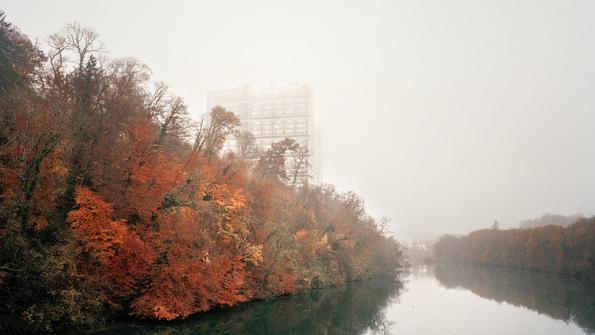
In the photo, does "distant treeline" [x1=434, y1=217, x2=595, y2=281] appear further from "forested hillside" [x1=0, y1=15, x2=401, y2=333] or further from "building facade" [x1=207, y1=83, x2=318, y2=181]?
"forested hillside" [x1=0, y1=15, x2=401, y2=333]

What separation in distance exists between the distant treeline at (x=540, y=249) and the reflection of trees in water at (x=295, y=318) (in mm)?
59528

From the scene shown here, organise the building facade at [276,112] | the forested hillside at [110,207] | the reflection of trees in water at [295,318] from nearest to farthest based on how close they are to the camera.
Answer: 1. the forested hillside at [110,207]
2. the reflection of trees in water at [295,318]
3. the building facade at [276,112]

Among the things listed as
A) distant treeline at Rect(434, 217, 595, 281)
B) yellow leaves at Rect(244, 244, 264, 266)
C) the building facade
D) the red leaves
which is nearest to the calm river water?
the red leaves

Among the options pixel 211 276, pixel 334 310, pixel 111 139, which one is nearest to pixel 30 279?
pixel 111 139

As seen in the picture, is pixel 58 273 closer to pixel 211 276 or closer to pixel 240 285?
pixel 211 276

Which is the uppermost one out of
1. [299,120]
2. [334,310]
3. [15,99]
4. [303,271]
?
[299,120]

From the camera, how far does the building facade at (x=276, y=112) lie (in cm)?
14600

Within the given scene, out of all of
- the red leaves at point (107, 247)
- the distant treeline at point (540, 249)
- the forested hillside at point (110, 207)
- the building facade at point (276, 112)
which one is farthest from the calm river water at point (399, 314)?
the building facade at point (276, 112)

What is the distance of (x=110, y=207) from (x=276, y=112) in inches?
4868

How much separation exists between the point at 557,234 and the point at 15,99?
392 feet

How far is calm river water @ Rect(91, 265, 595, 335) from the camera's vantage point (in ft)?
110

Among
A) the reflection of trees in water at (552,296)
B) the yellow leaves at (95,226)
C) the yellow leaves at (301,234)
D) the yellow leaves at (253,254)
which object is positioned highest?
the yellow leaves at (95,226)

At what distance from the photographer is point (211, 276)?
34.2 metres

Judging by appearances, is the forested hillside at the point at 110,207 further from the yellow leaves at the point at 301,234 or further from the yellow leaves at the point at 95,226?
the yellow leaves at the point at 301,234
